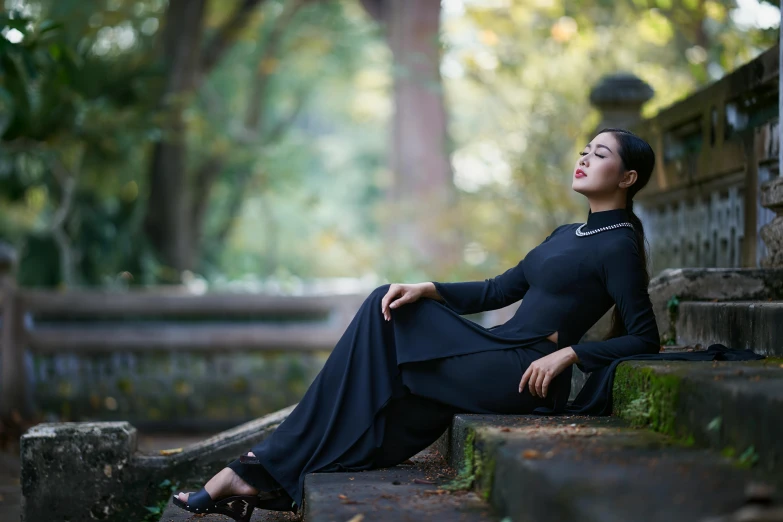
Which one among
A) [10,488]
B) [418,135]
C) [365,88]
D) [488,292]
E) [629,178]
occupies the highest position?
[365,88]

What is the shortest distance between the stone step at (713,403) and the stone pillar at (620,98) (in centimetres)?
356

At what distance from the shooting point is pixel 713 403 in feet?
7.73

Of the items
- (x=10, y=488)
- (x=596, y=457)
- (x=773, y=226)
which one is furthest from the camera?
(x=10, y=488)

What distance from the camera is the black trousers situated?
3.27m

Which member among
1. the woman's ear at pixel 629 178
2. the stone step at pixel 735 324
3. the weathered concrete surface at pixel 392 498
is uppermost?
the woman's ear at pixel 629 178

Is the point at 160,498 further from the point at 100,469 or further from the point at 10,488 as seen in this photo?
the point at 10,488

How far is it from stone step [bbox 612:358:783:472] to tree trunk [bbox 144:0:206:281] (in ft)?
26.8

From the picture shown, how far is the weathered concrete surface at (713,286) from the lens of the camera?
3.89m

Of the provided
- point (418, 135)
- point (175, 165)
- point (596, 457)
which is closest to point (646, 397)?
point (596, 457)

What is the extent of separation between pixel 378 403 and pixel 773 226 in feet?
6.30

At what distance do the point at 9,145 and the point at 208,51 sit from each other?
3765 millimetres

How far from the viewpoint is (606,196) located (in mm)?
3455

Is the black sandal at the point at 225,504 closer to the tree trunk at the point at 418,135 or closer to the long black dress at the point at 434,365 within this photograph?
the long black dress at the point at 434,365

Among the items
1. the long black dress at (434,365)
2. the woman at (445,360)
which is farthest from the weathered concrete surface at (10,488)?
the long black dress at (434,365)
